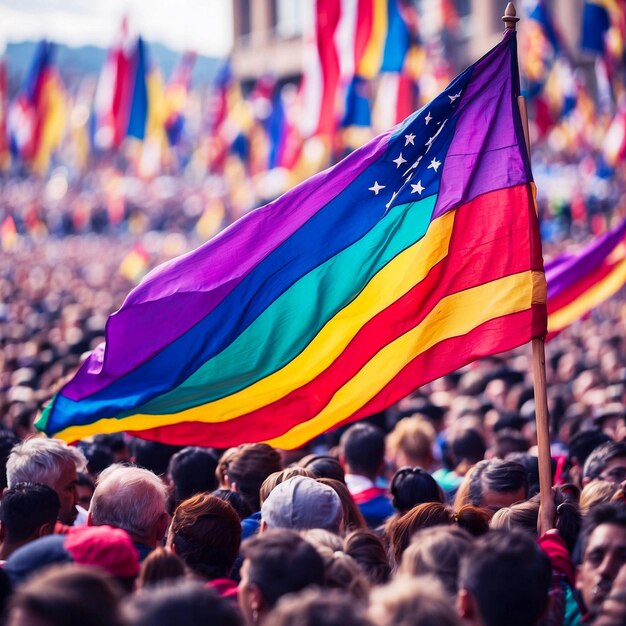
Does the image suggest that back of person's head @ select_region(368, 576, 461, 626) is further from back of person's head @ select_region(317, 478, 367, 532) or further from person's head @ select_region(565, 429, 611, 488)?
person's head @ select_region(565, 429, 611, 488)

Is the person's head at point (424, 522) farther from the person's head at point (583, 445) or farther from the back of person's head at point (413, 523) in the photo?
the person's head at point (583, 445)

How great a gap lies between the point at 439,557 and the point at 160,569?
2.86 feet

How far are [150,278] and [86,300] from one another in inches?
662

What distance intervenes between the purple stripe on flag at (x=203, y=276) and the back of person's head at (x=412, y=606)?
294 centimetres

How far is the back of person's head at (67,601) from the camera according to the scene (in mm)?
2848

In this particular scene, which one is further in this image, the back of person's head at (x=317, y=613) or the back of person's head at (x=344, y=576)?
the back of person's head at (x=344, y=576)

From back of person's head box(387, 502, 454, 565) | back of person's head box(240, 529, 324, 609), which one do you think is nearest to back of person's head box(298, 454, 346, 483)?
back of person's head box(387, 502, 454, 565)

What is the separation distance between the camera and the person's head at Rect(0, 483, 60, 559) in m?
4.52

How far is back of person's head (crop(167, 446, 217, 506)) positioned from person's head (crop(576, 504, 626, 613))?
8.95 feet

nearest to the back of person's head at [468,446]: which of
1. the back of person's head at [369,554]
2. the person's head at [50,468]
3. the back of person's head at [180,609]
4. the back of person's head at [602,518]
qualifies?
the person's head at [50,468]

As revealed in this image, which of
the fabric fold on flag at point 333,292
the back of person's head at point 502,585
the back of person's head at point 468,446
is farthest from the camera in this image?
the back of person's head at point 468,446

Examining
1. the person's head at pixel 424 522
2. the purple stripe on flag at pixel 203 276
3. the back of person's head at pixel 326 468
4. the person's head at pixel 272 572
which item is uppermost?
the purple stripe on flag at pixel 203 276

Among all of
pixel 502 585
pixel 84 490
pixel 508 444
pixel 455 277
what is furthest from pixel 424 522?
pixel 508 444

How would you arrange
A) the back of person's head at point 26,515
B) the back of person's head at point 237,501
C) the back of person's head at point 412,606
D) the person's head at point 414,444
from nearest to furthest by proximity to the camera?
1. the back of person's head at point 412,606
2. the back of person's head at point 26,515
3. the back of person's head at point 237,501
4. the person's head at point 414,444
